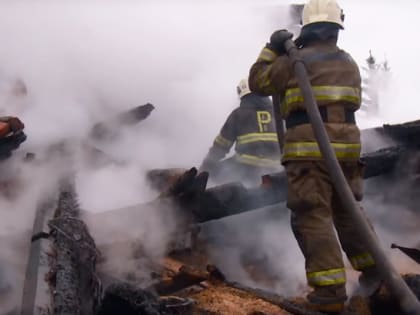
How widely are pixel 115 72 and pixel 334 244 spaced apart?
5.80 m

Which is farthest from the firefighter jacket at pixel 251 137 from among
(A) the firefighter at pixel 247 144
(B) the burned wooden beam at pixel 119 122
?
(B) the burned wooden beam at pixel 119 122

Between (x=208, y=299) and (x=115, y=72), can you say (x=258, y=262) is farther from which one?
(x=115, y=72)

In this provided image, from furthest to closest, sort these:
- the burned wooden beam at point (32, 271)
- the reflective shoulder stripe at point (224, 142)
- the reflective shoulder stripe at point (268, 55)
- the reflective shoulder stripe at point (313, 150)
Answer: the reflective shoulder stripe at point (224, 142) → the reflective shoulder stripe at point (268, 55) → the reflective shoulder stripe at point (313, 150) → the burned wooden beam at point (32, 271)

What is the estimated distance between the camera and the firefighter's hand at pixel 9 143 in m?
4.16

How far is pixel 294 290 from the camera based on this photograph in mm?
3885

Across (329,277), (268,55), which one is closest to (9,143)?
(268,55)

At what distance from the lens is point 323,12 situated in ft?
11.0

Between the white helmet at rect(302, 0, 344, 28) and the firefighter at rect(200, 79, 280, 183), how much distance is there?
2.13 meters

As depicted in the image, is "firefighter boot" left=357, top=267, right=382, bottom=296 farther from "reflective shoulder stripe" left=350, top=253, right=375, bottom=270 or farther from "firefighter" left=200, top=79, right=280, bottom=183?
"firefighter" left=200, top=79, right=280, bottom=183

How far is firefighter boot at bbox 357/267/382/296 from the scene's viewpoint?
315cm

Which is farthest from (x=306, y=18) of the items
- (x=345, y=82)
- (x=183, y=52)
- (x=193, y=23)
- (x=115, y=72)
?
(x=193, y=23)

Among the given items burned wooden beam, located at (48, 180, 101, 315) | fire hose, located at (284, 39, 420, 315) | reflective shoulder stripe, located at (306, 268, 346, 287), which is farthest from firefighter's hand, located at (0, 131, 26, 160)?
reflective shoulder stripe, located at (306, 268, 346, 287)

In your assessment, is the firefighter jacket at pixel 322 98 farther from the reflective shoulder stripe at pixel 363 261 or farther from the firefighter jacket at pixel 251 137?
the firefighter jacket at pixel 251 137

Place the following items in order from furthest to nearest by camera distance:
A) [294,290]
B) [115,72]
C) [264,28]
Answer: [264,28] < [115,72] < [294,290]
